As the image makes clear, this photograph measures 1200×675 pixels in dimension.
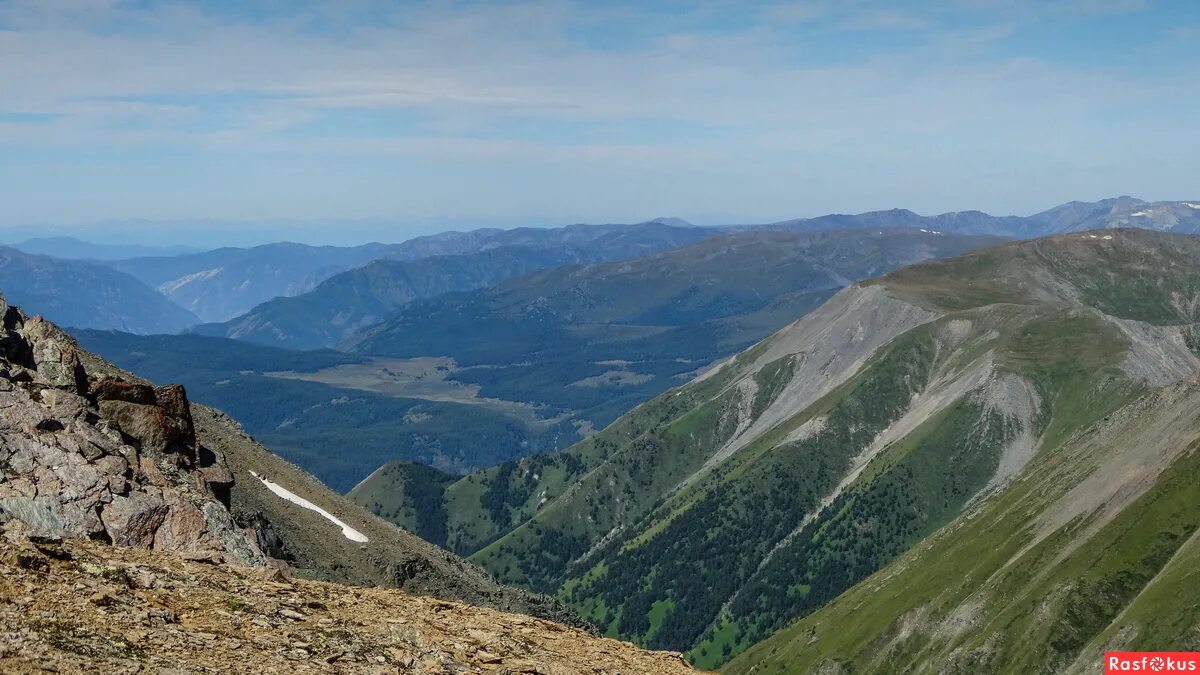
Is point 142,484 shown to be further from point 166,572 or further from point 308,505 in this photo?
point 308,505

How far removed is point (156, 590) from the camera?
34094 mm

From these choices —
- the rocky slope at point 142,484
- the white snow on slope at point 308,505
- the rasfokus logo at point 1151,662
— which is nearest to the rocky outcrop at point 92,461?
the rocky slope at point 142,484

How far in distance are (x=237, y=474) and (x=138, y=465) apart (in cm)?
3311

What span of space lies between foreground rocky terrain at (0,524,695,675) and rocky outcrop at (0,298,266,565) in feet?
23.4

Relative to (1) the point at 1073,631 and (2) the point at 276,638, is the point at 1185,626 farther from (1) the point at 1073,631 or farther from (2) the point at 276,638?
(2) the point at 276,638

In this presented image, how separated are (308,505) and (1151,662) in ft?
353

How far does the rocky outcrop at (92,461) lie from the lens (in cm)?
4744

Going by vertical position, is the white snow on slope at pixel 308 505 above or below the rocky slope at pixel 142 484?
below

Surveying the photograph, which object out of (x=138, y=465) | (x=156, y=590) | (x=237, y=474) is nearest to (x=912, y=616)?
(x=237, y=474)

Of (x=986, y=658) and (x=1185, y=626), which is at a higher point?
(x=1185, y=626)

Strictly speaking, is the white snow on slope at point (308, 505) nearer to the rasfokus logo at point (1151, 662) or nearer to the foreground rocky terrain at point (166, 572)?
the foreground rocky terrain at point (166, 572)

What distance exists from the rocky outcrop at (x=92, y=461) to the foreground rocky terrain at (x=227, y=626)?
712 cm

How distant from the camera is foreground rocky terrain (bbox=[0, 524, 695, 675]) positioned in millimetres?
28375

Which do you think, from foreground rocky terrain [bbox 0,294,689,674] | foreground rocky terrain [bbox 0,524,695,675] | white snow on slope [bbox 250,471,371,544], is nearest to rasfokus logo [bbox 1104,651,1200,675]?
foreground rocky terrain [bbox 0,294,689,674]
